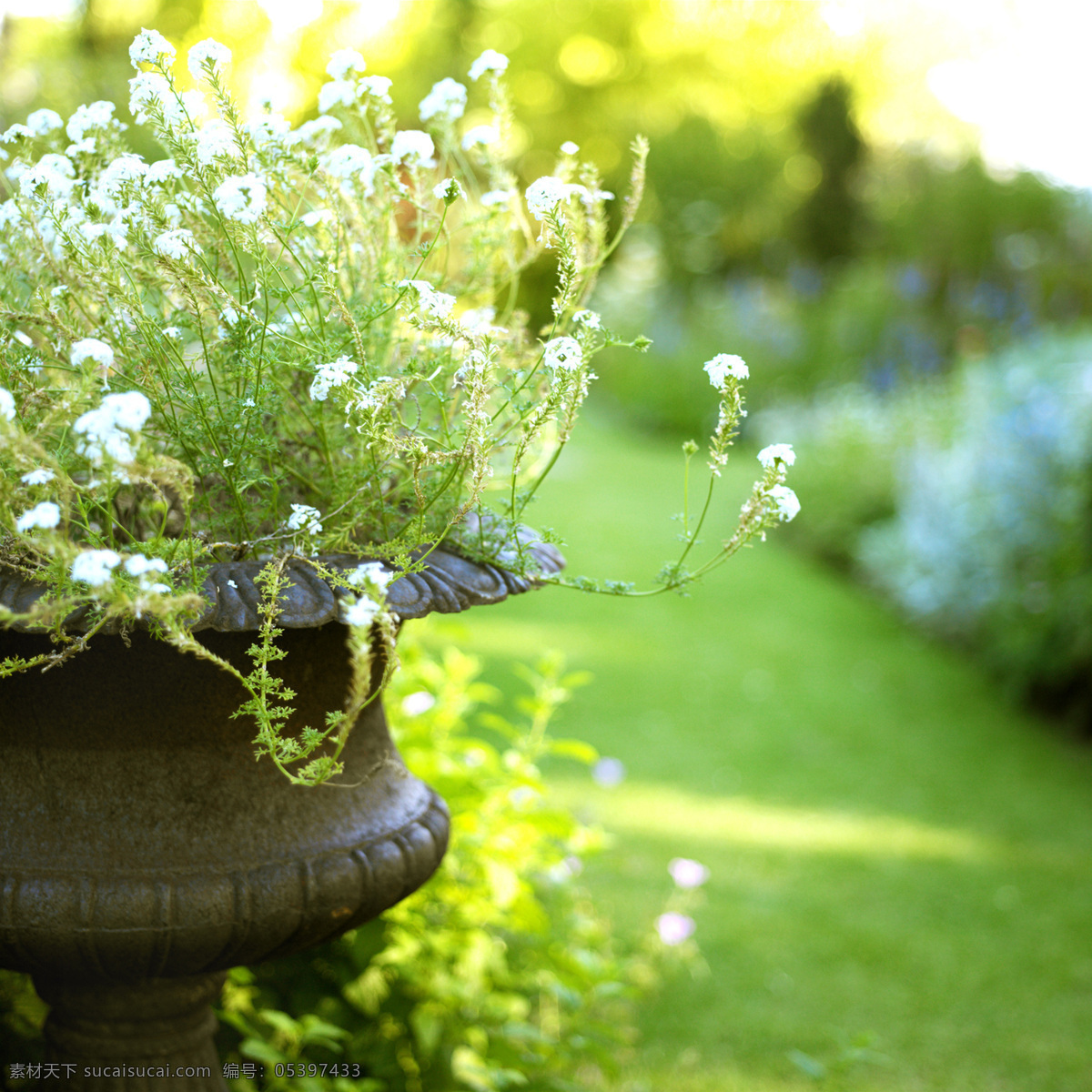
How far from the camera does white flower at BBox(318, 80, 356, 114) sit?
1.23 meters

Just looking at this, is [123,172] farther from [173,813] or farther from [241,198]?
[173,813]

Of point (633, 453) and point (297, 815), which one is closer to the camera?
point (297, 815)


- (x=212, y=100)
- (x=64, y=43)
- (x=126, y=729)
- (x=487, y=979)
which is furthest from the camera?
(x=64, y=43)

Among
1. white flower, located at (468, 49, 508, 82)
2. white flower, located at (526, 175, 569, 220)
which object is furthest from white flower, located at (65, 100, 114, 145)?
white flower, located at (526, 175, 569, 220)

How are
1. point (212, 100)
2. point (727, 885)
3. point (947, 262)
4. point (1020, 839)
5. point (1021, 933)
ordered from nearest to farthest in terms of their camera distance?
point (212, 100), point (1021, 933), point (727, 885), point (1020, 839), point (947, 262)

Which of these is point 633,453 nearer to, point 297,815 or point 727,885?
point 727,885

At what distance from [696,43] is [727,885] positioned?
26.8m

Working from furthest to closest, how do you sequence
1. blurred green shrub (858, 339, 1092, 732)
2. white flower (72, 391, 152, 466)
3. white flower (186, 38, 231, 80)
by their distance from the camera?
1. blurred green shrub (858, 339, 1092, 732)
2. white flower (186, 38, 231, 80)
3. white flower (72, 391, 152, 466)

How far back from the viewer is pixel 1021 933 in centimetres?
277

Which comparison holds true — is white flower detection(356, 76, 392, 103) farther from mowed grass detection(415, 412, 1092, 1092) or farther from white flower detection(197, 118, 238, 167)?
mowed grass detection(415, 412, 1092, 1092)

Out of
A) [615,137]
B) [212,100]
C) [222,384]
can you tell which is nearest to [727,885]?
[222,384]

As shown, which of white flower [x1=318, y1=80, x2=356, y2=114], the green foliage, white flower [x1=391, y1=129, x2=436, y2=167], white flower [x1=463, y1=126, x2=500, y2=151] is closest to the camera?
white flower [x1=391, y1=129, x2=436, y2=167]

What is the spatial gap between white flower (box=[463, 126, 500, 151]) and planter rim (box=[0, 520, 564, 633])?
527mm

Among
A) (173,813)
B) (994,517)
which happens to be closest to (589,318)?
(173,813)
